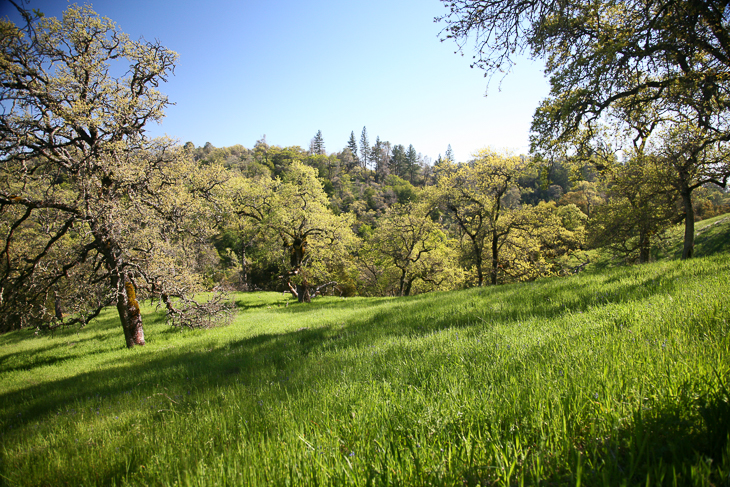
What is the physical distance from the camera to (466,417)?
6.68ft

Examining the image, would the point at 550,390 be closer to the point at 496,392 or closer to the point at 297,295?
the point at 496,392

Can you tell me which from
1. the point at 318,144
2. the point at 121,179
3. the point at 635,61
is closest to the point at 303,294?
the point at 121,179

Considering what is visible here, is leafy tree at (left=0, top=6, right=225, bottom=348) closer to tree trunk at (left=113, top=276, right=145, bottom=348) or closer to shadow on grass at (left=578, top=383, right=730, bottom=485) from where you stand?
tree trunk at (left=113, top=276, right=145, bottom=348)

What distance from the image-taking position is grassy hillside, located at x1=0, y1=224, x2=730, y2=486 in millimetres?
1472

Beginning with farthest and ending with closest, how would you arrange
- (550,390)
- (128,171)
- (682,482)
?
(128,171), (550,390), (682,482)

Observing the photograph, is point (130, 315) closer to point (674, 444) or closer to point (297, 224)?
point (297, 224)

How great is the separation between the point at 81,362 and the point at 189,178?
27.9 ft

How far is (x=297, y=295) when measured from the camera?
2736cm

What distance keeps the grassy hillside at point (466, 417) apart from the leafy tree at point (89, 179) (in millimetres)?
7066

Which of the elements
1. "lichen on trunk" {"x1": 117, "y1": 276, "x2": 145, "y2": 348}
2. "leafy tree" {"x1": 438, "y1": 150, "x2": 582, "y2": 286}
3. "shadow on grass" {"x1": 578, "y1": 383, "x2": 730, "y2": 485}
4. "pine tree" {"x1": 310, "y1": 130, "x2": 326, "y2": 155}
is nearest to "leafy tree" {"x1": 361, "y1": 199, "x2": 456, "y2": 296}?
"leafy tree" {"x1": 438, "y1": 150, "x2": 582, "y2": 286}

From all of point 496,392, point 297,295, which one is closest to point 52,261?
point 496,392

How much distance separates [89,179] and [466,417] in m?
12.9

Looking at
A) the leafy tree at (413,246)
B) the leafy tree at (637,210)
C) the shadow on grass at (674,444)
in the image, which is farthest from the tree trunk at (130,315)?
the leafy tree at (637,210)

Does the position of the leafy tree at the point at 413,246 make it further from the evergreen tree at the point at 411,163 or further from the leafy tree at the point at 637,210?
the evergreen tree at the point at 411,163
